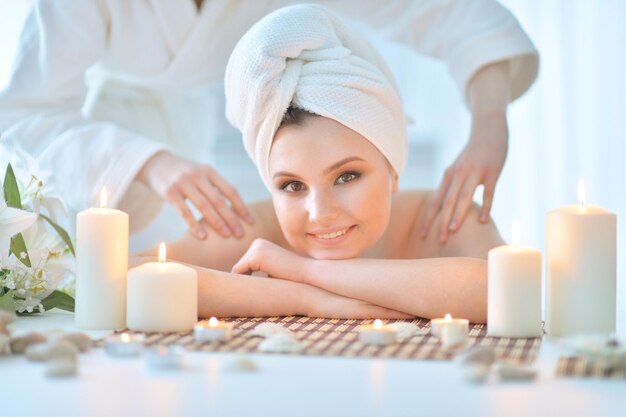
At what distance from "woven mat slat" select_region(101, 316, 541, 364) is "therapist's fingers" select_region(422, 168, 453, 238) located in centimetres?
54

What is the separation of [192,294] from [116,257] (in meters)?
0.14

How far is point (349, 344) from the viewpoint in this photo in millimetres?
1256

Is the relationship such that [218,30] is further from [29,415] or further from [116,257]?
[29,415]

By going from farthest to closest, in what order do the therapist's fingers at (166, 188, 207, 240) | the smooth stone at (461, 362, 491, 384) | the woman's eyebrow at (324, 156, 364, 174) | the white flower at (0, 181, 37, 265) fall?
the therapist's fingers at (166, 188, 207, 240) → the woman's eyebrow at (324, 156, 364, 174) → the white flower at (0, 181, 37, 265) → the smooth stone at (461, 362, 491, 384)

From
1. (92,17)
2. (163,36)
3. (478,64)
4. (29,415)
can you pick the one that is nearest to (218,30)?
(163,36)

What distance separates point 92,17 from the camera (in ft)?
7.52

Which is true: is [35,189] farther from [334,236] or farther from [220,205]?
[334,236]

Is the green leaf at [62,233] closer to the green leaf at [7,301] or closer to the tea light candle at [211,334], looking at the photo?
the green leaf at [7,301]

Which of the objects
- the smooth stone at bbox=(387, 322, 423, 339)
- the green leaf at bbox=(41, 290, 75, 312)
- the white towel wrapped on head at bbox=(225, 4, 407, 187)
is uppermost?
the white towel wrapped on head at bbox=(225, 4, 407, 187)

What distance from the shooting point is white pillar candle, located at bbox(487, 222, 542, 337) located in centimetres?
130

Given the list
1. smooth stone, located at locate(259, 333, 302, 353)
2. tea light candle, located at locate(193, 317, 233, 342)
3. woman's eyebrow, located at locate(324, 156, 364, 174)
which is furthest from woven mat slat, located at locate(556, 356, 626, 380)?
A: woman's eyebrow, located at locate(324, 156, 364, 174)

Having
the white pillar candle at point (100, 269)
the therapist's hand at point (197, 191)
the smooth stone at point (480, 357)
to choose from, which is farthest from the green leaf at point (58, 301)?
the smooth stone at point (480, 357)

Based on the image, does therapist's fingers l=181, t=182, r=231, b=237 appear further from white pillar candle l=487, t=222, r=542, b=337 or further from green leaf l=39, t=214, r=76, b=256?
white pillar candle l=487, t=222, r=542, b=337

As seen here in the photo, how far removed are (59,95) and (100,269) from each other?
3.30 ft
